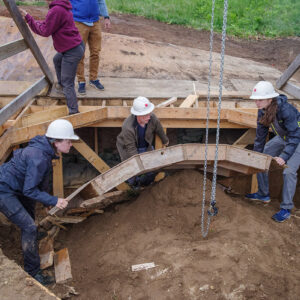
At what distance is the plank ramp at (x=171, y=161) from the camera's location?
493cm

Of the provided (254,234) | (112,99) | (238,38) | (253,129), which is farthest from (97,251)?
(238,38)

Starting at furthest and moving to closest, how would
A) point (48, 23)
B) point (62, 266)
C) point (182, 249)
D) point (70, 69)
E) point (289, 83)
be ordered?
point (289, 83) → point (70, 69) → point (48, 23) → point (62, 266) → point (182, 249)

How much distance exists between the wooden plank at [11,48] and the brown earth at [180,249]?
2.66 meters

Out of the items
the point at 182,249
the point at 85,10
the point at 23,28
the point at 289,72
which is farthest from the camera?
the point at 289,72

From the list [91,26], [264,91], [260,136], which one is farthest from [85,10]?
[260,136]

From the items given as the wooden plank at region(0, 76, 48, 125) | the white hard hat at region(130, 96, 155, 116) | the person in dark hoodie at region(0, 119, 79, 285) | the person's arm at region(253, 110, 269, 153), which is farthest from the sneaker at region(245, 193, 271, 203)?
the wooden plank at region(0, 76, 48, 125)

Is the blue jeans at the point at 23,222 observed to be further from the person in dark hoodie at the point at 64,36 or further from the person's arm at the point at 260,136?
the person's arm at the point at 260,136

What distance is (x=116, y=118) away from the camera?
6.46 m

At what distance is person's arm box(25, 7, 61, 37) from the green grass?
30.3ft

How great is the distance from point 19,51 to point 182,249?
4.14 metres

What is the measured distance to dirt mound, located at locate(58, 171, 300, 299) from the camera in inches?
157

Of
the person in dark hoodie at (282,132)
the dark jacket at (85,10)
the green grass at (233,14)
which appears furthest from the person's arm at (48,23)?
the green grass at (233,14)

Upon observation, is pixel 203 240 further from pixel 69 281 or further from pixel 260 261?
pixel 69 281

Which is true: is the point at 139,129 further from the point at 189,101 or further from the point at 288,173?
the point at 288,173
